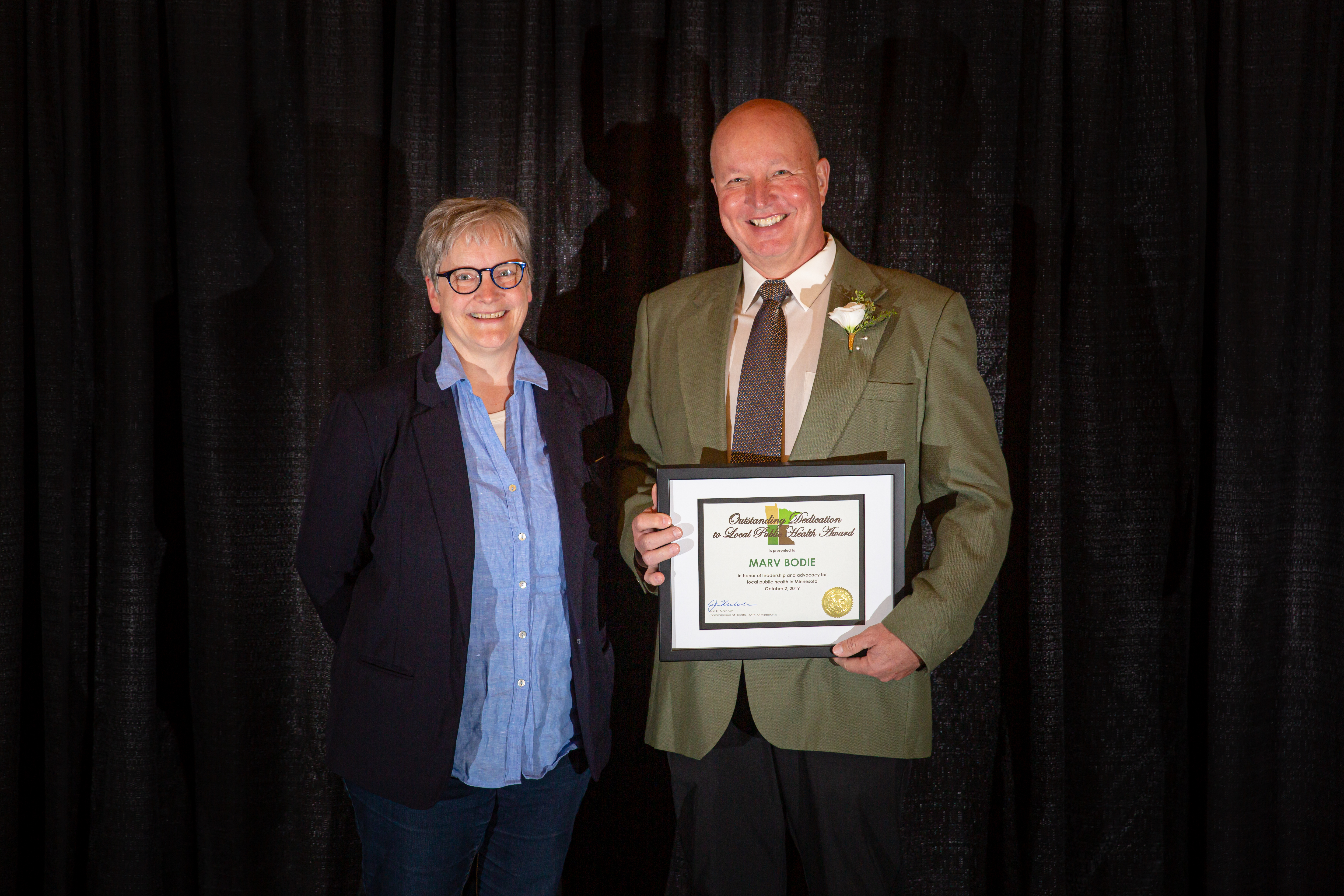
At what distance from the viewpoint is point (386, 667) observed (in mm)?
1737

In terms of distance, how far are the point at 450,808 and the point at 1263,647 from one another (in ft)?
6.69

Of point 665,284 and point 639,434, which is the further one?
point 665,284

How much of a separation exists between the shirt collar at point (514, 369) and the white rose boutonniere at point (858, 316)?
1.87ft

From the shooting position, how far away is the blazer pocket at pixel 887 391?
70.4 inches

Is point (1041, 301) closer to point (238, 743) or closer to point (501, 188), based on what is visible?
point (501, 188)

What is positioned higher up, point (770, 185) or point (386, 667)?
→ point (770, 185)

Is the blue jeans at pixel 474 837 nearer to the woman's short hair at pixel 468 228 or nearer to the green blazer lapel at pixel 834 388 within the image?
the green blazer lapel at pixel 834 388

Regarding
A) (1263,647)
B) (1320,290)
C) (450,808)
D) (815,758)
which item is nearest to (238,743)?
(450,808)

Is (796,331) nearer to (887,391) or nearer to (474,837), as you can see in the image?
(887,391)

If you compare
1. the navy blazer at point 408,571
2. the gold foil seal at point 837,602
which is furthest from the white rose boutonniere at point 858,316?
the navy blazer at point 408,571

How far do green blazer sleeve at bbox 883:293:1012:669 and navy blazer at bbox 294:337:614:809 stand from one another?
61cm

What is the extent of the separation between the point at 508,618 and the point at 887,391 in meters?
0.81

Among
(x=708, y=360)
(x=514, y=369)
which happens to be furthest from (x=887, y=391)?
(x=514, y=369)

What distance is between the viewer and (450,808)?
1.76 m
